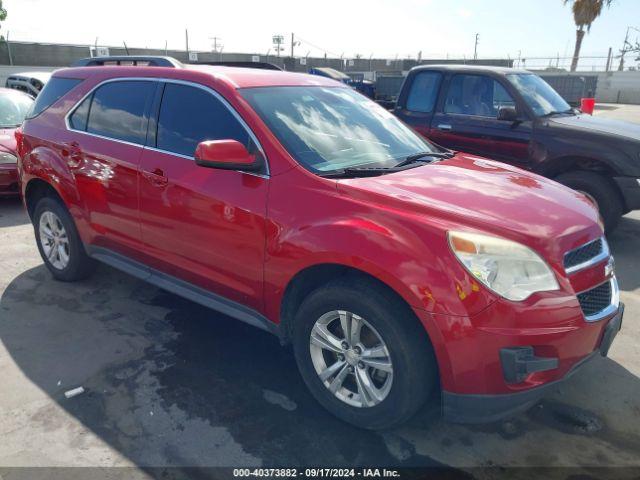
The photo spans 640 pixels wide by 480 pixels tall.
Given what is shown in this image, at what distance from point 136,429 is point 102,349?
1.00 metres

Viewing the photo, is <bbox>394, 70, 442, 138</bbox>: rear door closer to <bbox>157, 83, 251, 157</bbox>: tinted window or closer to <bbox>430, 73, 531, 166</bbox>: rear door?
<bbox>430, 73, 531, 166</bbox>: rear door

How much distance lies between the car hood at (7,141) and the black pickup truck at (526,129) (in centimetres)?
541

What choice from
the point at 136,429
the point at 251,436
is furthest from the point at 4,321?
the point at 251,436

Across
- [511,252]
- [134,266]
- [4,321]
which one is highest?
[511,252]

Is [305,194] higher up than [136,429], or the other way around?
[305,194]

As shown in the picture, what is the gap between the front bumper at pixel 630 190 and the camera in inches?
219

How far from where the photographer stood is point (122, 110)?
12.7 feet

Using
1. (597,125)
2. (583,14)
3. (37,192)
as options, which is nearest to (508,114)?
(597,125)

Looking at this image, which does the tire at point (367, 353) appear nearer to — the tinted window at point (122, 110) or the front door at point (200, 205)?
the front door at point (200, 205)

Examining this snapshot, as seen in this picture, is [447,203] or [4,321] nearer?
[447,203]

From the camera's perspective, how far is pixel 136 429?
9.05 feet

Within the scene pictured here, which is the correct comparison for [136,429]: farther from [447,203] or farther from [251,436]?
[447,203]

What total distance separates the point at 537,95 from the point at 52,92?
5453 mm

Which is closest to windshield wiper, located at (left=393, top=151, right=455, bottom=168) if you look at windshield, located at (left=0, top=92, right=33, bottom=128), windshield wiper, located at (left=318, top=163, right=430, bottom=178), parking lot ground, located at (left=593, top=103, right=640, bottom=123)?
windshield wiper, located at (left=318, top=163, right=430, bottom=178)
